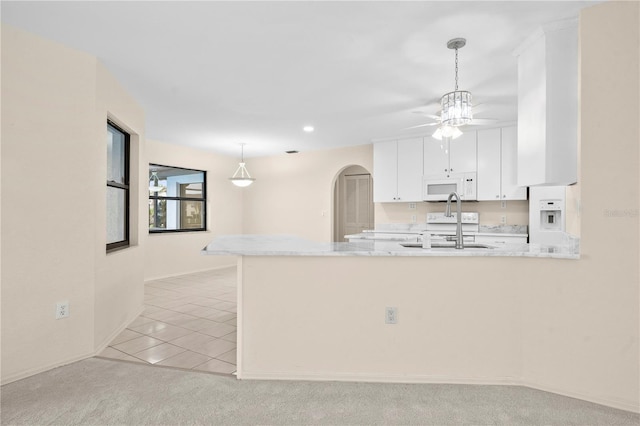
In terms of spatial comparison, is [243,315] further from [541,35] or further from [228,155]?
[228,155]

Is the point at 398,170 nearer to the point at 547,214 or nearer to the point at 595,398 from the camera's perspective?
the point at 547,214

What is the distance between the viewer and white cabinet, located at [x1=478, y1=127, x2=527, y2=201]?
468cm

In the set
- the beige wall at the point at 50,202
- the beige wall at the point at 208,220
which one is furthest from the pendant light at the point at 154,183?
the beige wall at the point at 50,202

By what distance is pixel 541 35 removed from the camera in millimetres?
2357

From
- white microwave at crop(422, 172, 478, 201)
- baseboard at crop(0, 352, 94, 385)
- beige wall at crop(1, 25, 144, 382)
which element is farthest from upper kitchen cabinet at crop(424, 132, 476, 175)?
baseboard at crop(0, 352, 94, 385)

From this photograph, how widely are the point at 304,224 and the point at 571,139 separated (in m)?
5.09

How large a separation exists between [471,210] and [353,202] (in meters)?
2.60

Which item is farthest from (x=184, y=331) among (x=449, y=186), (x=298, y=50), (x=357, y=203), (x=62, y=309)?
(x=357, y=203)

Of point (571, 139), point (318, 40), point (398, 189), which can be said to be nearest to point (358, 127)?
point (398, 189)

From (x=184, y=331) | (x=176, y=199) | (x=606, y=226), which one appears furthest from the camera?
(x=176, y=199)

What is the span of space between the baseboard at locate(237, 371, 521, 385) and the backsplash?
131 inches

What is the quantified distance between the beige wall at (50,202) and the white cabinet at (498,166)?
4.45m

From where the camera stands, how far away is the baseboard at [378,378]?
2236 mm

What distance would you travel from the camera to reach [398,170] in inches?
215
